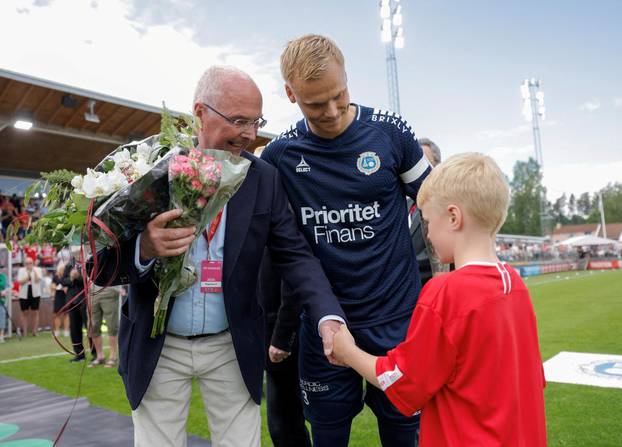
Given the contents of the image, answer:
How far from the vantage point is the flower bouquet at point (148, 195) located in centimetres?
157

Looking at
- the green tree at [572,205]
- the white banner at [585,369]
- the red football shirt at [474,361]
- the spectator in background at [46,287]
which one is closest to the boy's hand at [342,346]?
the red football shirt at [474,361]

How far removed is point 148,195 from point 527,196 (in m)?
78.1

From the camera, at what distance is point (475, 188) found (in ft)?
5.12

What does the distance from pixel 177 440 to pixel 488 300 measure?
1.21m

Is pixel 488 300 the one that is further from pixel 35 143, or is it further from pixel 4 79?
pixel 35 143

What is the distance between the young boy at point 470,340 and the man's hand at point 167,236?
0.71 metres

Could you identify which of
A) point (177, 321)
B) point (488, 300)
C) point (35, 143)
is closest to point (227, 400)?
point (177, 321)

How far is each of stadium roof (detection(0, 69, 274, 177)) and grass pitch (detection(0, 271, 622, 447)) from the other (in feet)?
14.6

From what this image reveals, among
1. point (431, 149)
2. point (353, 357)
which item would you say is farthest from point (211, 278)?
point (431, 149)

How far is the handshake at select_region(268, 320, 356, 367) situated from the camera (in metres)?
1.79

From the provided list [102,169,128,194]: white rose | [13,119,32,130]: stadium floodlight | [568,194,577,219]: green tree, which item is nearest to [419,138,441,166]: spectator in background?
[102,169,128,194]: white rose

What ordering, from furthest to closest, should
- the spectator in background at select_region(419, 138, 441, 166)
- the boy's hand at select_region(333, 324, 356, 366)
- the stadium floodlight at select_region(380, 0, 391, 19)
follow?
the stadium floodlight at select_region(380, 0, 391, 19) < the spectator in background at select_region(419, 138, 441, 166) < the boy's hand at select_region(333, 324, 356, 366)

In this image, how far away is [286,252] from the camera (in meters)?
2.08

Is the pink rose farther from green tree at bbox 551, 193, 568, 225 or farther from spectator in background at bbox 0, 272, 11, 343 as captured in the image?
green tree at bbox 551, 193, 568, 225
